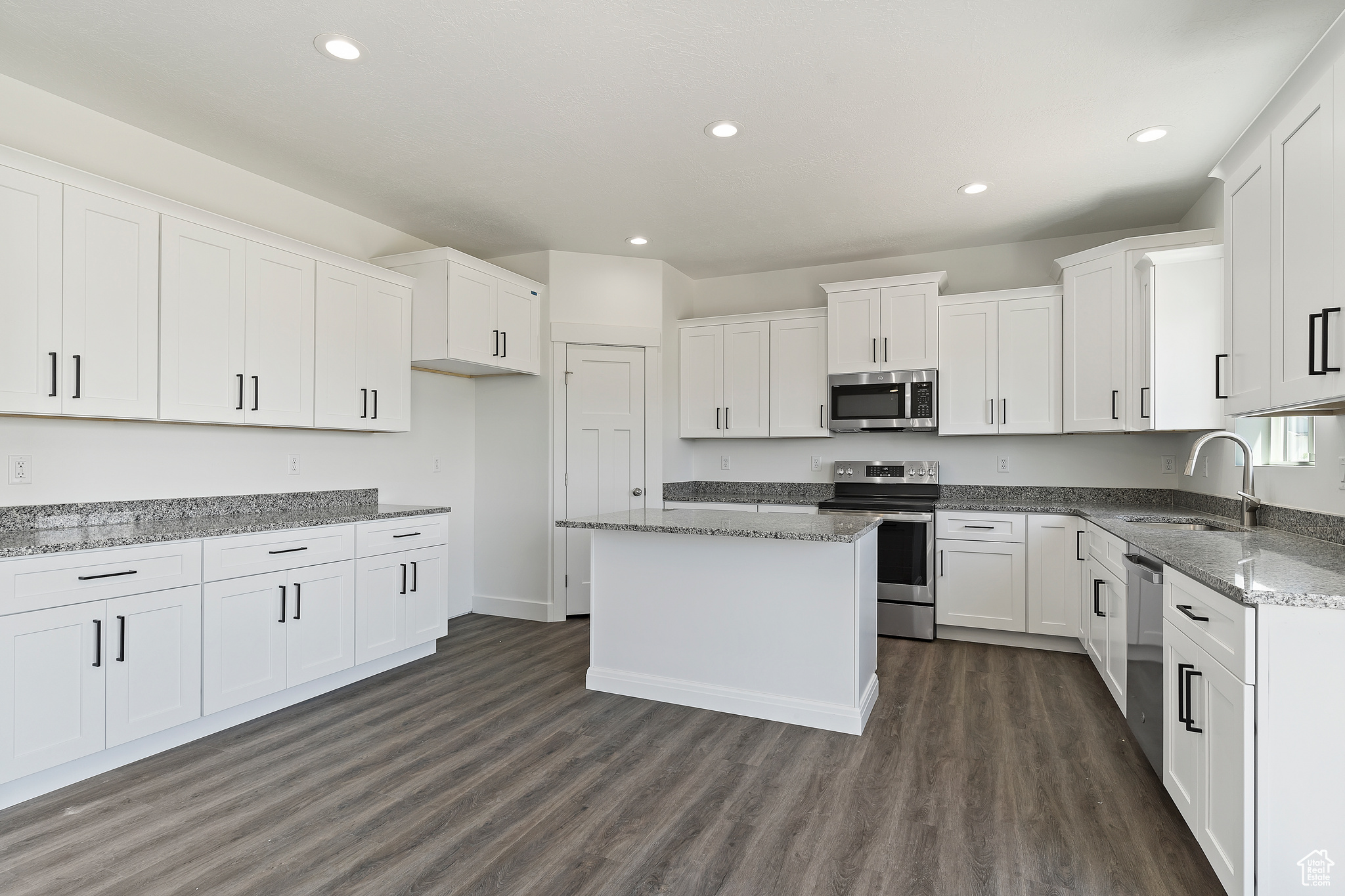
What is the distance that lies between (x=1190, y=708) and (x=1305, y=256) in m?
1.34

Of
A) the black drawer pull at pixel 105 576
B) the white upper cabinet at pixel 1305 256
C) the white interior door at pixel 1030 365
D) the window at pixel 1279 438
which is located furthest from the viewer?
the white interior door at pixel 1030 365

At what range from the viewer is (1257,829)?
5.33ft

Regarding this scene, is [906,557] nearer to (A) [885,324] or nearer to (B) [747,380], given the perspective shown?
(A) [885,324]

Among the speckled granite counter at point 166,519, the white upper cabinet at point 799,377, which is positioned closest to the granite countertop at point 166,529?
the speckled granite counter at point 166,519

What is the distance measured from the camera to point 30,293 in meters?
2.57

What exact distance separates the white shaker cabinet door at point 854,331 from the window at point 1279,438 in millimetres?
Result: 2122

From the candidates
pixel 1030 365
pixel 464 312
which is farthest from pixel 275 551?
pixel 1030 365

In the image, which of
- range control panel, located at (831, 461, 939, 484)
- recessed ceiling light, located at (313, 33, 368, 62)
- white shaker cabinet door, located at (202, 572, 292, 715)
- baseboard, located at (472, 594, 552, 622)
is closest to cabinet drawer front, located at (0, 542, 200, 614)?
white shaker cabinet door, located at (202, 572, 292, 715)

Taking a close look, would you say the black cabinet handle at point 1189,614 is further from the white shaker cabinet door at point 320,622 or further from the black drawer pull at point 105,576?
the black drawer pull at point 105,576

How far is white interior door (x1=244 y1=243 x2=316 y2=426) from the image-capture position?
132 inches

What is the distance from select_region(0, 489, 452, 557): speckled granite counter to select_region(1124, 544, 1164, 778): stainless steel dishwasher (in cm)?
348

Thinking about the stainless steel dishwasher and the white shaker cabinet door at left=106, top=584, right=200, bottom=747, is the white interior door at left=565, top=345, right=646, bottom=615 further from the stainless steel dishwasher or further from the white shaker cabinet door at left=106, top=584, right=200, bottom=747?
the stainless steel dishwasher

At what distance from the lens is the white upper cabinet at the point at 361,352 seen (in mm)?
3703

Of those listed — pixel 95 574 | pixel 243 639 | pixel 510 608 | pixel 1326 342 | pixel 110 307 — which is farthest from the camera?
pixel 510 608
